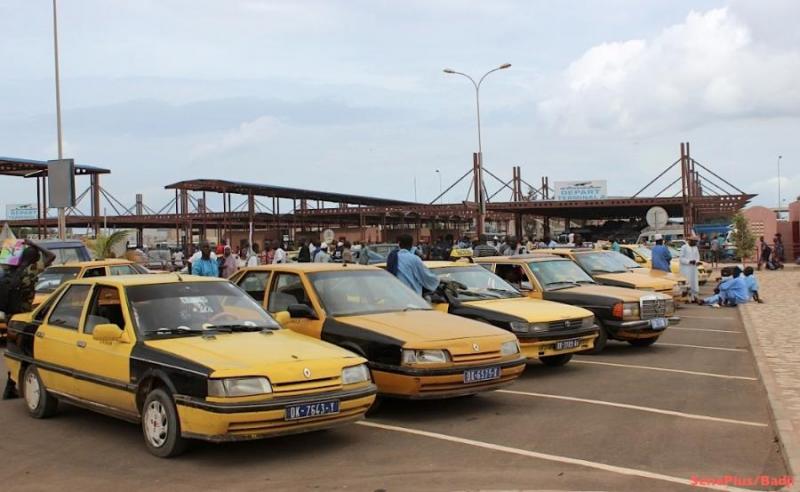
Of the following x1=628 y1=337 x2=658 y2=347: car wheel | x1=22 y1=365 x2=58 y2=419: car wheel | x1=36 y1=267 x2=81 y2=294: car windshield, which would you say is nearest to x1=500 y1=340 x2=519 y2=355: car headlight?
x1=22 y1=365 x2=58 y2=419: car wheel

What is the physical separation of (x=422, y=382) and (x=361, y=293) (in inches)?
64.7

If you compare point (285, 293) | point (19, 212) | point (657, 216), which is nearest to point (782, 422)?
point (285, 293)

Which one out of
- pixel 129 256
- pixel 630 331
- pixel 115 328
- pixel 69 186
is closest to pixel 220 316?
pixel 115 328

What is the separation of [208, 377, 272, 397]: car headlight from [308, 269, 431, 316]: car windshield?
2.32 m

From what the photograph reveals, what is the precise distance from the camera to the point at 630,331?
11539 millimetres

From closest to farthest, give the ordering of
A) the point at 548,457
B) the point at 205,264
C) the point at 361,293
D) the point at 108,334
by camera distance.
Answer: the point at 548,457 < the point at 108,334 < the point at 361,293 < the point at 205,264

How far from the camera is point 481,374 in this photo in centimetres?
746

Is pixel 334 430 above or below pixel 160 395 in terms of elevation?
below

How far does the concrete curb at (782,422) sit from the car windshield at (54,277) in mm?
11187

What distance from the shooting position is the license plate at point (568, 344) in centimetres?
969

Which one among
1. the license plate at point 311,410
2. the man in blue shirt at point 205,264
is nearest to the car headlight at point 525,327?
the license plate at point 311,410

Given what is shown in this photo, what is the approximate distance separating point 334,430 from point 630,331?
19.7 ft

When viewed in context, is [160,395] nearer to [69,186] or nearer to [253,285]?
[253,285]

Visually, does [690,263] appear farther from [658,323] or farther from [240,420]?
[240,420]
